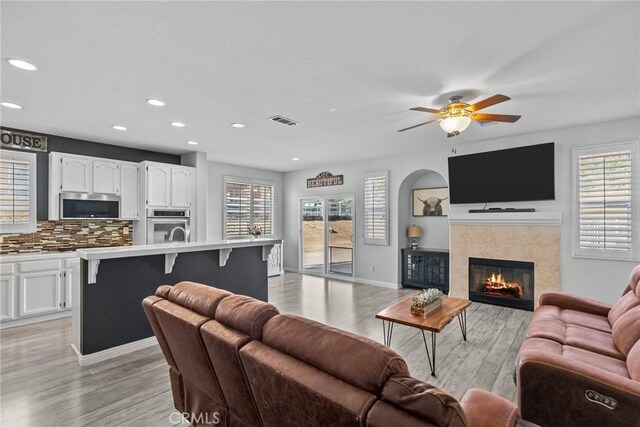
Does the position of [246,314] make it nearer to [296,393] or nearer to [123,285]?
[296,393]

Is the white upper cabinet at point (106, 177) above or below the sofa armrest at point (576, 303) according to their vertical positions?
above

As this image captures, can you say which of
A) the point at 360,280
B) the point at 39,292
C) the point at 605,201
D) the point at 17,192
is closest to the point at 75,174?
the point at 17,192

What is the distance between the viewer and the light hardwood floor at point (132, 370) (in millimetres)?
2316

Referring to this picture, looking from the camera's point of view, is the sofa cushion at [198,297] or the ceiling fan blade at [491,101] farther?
the ceiling fan blade at [491,101]

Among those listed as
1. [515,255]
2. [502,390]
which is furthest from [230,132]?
[515,255]

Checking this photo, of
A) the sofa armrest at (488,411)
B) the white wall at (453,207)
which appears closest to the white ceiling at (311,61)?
the white wall at (453,207)

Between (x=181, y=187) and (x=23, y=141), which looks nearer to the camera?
(x=23, y=141)

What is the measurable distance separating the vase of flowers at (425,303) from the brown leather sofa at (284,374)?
154 centimetres

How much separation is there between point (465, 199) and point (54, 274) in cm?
640

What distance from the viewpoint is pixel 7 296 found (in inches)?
160

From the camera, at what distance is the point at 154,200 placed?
543 centimetres

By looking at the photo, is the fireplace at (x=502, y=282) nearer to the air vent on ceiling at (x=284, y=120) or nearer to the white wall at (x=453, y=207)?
the white wall at (x=453, y=207)

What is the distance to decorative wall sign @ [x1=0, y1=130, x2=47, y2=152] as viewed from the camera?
430 cm

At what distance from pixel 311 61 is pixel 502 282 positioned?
15.3ft
